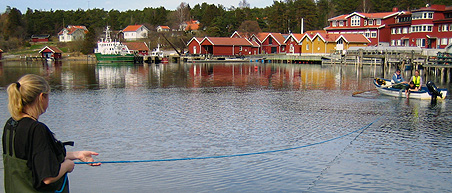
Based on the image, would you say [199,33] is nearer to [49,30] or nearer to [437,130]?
[49,30]

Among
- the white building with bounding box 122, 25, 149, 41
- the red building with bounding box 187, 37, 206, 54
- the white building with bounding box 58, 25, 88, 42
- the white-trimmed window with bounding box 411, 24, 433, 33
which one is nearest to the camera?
the white-trimmed window with bounding box 411, 24, 433, 33

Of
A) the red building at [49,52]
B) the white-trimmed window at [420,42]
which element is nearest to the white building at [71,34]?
the red building at [49,52]

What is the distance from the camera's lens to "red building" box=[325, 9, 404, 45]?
87.4 metres

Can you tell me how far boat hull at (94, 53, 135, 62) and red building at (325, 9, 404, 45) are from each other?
46084mm

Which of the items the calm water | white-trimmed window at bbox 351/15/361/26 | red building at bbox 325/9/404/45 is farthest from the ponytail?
white-trimmed window at bbox 351/15/361/26

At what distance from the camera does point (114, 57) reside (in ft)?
288

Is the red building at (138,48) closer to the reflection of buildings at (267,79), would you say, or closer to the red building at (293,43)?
the red building at (293,43)

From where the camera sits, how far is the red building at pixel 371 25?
287 feet

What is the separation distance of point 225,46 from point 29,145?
304ft

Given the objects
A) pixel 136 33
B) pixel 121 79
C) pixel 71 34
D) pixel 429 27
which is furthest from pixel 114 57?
pixel 429 27

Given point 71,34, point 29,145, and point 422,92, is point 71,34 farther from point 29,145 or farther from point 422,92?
point 29,145

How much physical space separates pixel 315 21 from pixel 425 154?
108478 millimetres

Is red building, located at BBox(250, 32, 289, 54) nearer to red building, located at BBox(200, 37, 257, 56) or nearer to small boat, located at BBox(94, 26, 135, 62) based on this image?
red building, located at BBox(200, 37, 257, 56)

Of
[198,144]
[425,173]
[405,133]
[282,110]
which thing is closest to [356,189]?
[425,173]
